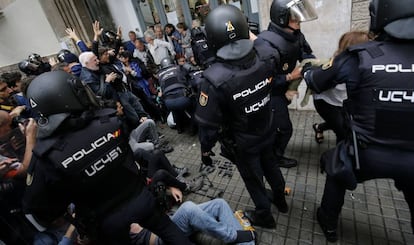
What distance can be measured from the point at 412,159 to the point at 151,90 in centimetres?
471

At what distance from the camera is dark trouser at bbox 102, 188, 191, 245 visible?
63.4 inches

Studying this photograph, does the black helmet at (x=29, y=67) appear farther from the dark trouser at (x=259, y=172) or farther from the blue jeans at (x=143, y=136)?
the dark trouser at (x=259, y=172)

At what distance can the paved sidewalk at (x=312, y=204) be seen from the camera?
6.86 ft

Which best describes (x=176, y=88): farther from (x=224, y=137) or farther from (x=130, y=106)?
(x=224, y=137)

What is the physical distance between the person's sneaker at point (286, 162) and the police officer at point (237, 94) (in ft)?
3.60

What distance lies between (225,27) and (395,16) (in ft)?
3.35

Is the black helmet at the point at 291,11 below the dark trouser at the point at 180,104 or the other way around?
the other way around

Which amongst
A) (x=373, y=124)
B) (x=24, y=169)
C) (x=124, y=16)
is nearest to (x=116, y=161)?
(x=24, y=169)

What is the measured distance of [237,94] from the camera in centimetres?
168

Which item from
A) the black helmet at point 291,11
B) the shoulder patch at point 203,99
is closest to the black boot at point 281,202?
the shoulder patch at point 203,99

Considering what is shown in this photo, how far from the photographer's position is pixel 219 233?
200 cm

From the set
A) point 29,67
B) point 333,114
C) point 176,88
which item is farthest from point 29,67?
point 333,114

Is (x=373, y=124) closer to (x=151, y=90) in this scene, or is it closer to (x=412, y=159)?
(x=412, y=159)

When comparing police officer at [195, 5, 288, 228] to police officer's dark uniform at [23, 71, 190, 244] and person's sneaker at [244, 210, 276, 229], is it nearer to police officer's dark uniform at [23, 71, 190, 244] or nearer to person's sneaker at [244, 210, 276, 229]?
person's sneaker at [244, 210, 276, 229]
